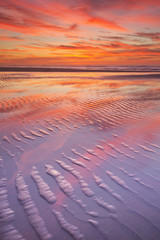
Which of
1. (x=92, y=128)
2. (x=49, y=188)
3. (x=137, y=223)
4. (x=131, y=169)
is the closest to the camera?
(x=137, y=223)

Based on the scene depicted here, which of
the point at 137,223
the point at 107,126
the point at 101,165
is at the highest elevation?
the point at 107,126

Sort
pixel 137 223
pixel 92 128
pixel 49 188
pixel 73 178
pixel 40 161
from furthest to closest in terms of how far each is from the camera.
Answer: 1. pixel 92 128
2. pixel 40 161
3. pixel 73 178
4. pixel 49 188
5. pixel 137 223

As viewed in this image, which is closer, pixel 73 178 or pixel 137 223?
pixel 137 223

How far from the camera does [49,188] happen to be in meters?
2.16

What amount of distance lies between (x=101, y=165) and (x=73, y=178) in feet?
1.76

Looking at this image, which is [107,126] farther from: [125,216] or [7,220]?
[7,220]

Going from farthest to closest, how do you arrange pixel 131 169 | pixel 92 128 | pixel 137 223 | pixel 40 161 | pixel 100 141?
Result: pixel 92 128, pixel 100 141, pixel 40 161, pixel 131 169, pixel 137 223

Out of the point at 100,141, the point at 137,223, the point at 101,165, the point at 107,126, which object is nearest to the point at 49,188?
the point at 101,165

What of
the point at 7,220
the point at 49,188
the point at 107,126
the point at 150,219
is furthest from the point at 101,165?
the point at 107,126

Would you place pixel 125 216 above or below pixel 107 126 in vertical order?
below

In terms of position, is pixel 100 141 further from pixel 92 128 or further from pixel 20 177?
pixel 20 177

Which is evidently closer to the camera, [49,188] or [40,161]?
[49,188]

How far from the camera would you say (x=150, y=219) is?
1729mm

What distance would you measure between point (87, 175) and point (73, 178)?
208 mm
